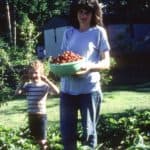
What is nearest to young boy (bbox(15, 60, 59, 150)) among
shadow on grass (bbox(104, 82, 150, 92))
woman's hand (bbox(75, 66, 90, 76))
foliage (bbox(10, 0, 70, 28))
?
woman's hand (bbox(75, 66, 90, 76))

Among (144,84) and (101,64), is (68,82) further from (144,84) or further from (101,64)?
(144,84)

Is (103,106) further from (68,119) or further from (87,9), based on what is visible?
(87,9)

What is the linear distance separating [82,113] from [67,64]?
20.7 inches

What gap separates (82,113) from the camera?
5.20 meters

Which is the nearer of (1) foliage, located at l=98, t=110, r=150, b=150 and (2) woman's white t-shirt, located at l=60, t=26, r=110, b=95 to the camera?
(2) woman's white t-shirt, located at l=60, t=26, r=110, b=95

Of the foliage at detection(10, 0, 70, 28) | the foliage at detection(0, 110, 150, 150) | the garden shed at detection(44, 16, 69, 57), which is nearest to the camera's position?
the foliage at detection(0, 110, 150, 150)

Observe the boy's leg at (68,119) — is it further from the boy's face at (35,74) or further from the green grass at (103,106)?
the green grass at (103,106)

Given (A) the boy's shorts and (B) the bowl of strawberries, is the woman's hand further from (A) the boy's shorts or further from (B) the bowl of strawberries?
(A) the boy's shorts

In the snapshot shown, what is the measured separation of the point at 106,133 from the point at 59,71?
3.74 m

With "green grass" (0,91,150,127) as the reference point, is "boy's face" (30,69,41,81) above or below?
above

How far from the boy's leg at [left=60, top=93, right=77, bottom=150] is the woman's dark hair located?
2.43ft

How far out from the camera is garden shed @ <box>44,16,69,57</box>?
49.0 m

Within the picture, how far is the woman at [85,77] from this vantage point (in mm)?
5129

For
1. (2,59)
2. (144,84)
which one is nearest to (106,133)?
(2,59)
